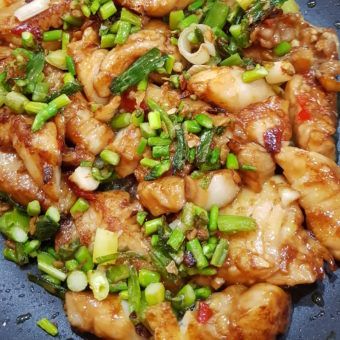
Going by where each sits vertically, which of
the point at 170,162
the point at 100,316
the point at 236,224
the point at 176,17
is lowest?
the point at 100,316

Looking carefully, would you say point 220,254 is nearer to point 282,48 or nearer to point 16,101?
point 282,48

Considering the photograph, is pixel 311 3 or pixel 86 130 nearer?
pixel 86 130

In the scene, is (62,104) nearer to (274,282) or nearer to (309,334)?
(274,282)

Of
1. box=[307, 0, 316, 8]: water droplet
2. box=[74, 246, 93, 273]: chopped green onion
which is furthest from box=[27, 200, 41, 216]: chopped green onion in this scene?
box=[307, 0, 316, 8]: water droplet

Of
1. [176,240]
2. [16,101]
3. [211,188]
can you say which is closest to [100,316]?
[176,240]

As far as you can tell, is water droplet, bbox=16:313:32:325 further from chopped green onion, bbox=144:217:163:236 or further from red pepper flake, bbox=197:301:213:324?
red pepper flake, bbox=197:301:213:324

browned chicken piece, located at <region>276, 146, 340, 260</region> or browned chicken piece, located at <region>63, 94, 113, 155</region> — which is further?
browned chicken piece, located at <region>63, 94, 113, 155</region>

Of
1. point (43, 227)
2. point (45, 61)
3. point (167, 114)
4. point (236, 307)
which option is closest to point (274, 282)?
point (236, 307)
